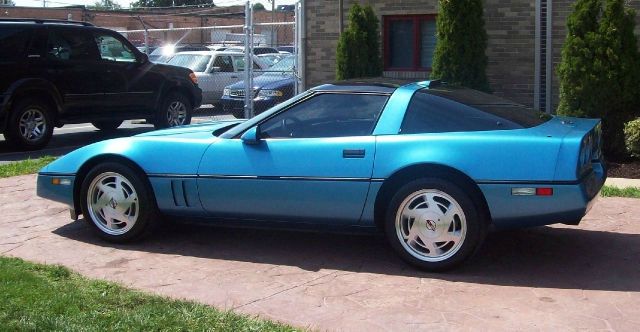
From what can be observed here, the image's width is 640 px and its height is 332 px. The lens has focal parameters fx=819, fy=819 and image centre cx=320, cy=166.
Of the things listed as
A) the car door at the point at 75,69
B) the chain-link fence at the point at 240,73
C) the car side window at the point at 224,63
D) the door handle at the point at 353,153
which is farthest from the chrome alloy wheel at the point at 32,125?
the door handle at the point at 353,153

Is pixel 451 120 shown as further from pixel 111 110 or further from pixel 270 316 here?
pixel 111 110

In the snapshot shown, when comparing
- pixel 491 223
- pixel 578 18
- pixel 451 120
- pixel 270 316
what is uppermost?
pixel 578 18

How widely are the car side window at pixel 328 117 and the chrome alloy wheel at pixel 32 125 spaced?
7677 mm

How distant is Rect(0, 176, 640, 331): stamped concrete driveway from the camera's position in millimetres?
4820

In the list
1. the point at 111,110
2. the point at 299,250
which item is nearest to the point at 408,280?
the point at 299,250

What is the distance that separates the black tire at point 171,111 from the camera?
14758 mm

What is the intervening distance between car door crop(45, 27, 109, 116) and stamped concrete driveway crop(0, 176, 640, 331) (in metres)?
5.98

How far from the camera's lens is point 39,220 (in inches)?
291

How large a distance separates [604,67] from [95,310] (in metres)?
7.52

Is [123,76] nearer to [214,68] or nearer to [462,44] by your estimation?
[462,44]

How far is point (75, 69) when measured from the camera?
43.3 feet

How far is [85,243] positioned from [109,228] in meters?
0.25

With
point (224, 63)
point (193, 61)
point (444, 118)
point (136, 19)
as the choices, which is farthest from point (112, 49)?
point (136, 19)

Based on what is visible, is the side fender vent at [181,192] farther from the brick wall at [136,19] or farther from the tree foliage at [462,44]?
the brick wall at [136,19]
